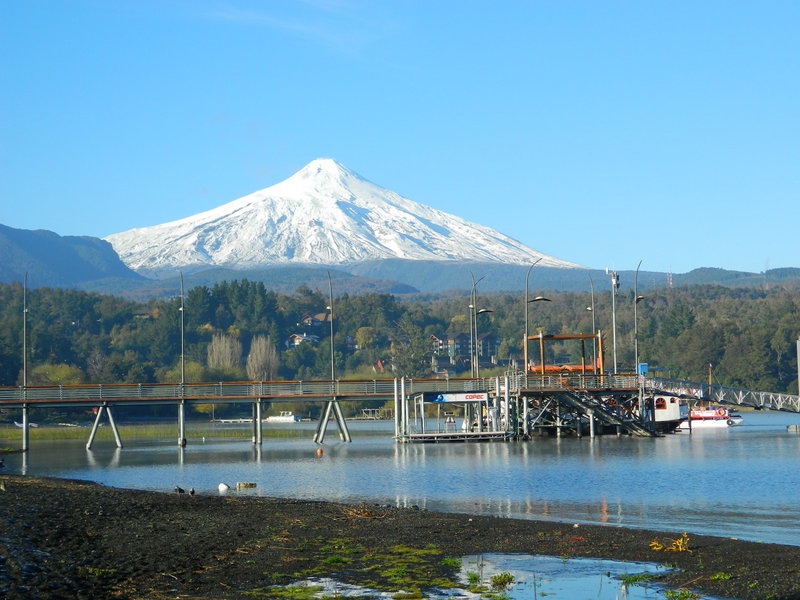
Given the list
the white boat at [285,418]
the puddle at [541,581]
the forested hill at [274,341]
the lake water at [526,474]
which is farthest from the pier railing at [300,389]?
the white boat at [285,418]

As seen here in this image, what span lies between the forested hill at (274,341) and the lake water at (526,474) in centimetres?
6509

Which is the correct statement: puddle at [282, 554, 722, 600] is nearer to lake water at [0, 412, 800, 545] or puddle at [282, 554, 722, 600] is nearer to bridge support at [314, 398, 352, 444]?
lake water at [0, 412, 800, 545]

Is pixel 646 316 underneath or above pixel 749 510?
above

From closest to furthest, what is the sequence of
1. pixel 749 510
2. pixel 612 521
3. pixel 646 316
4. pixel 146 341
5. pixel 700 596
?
pixel 700 596 < pixel 612 521 < pixel 749 510 < pixel 146 341 < pixel 646 316

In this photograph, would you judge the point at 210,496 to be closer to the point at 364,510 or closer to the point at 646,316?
the point at 364,510

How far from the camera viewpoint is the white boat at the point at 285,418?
441 ft

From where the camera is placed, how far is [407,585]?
67.1 ft

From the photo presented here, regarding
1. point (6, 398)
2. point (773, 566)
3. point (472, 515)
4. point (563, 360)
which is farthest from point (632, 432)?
point (563, 360)

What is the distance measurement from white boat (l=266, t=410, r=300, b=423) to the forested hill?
722 cm

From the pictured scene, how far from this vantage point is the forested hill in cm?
13700

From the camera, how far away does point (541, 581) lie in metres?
21.2

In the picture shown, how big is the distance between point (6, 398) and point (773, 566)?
181ft

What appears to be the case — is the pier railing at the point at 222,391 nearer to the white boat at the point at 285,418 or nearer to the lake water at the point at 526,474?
the lake water at the point at 526,474

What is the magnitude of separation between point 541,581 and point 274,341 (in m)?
166
